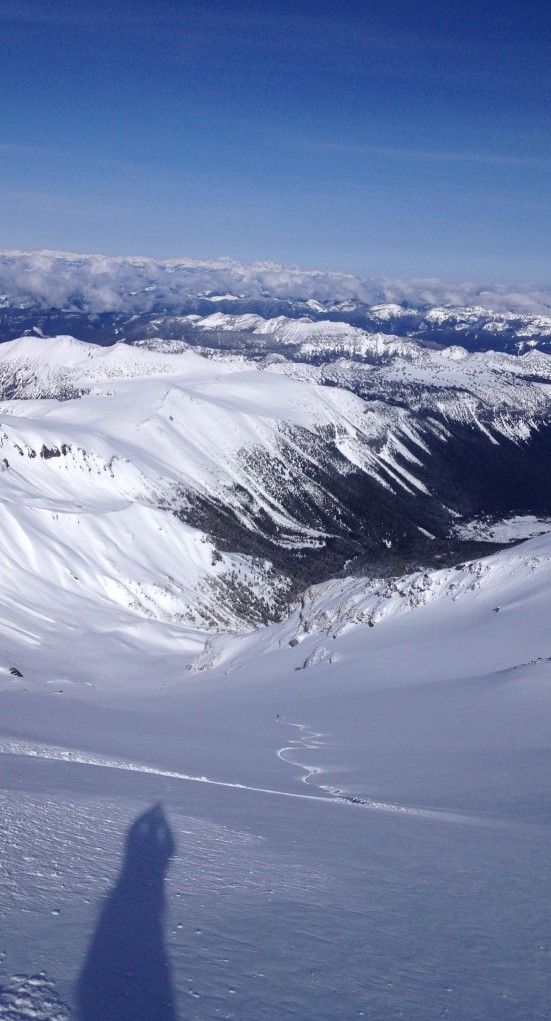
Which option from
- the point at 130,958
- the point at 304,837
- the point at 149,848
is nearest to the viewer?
the point at 130,958

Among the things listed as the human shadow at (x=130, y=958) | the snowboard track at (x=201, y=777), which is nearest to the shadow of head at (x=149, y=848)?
the human shadow at (x=130, y=958)

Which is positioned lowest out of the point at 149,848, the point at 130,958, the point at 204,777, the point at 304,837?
the point at 204,777

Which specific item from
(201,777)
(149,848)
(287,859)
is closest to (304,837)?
(287,859)

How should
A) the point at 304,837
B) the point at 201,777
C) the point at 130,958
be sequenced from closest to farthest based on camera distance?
the point at 130,958 < the point at 304,837 < the point at 201,777

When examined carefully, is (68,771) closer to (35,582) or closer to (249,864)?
(249,864)

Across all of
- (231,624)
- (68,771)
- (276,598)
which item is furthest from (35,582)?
(68,771)

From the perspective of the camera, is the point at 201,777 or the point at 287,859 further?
the point at 201,777

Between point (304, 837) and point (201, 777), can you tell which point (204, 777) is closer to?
point (201, 777)

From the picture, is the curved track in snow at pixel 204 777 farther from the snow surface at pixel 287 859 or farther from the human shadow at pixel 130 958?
the human shadow at pixel 130 958
